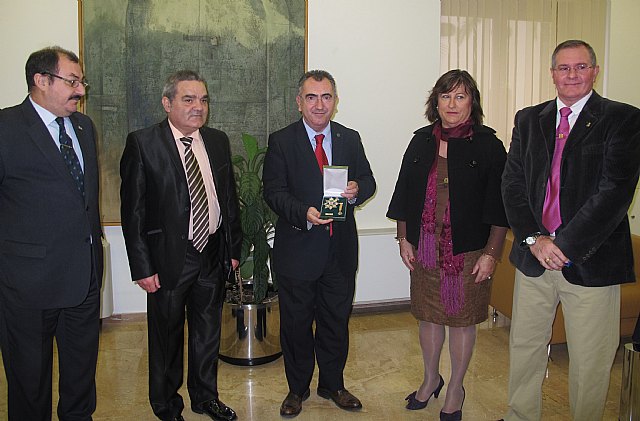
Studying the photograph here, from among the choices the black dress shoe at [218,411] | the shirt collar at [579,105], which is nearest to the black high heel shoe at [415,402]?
the black dress shoe at [218,411]

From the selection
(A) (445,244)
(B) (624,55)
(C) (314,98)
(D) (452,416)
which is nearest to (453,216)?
(A) (445,244)

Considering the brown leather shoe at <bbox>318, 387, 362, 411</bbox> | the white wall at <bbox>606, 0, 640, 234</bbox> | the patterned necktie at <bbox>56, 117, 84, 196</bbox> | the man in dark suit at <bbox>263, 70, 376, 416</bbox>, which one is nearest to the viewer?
the patterned necktie at <bbox>56, 117, 84, 196</bbox>

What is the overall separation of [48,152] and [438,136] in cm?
180

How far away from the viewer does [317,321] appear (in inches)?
126

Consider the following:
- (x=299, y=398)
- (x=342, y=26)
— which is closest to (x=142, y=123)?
(x=342, y=26)

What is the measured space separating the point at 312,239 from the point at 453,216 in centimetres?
71

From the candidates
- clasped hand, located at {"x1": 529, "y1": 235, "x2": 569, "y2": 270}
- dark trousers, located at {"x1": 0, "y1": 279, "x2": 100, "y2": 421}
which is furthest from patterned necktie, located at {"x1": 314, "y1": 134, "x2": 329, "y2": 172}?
dark trousers, located at {"x1": 0, "y1": 279, "x2": 100, "y2": 421}

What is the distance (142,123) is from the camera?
4520 millimetres

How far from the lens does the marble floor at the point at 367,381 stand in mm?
3170

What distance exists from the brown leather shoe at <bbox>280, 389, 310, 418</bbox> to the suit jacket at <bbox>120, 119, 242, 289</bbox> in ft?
3.02

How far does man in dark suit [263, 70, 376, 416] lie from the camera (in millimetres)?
2965

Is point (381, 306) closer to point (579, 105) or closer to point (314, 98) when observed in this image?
point (314, 98)

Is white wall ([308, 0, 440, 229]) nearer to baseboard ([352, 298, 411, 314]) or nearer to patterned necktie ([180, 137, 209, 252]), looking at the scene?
baseboard ([352, 298, 411, 314])

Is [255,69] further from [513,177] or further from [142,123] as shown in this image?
[513,177]
